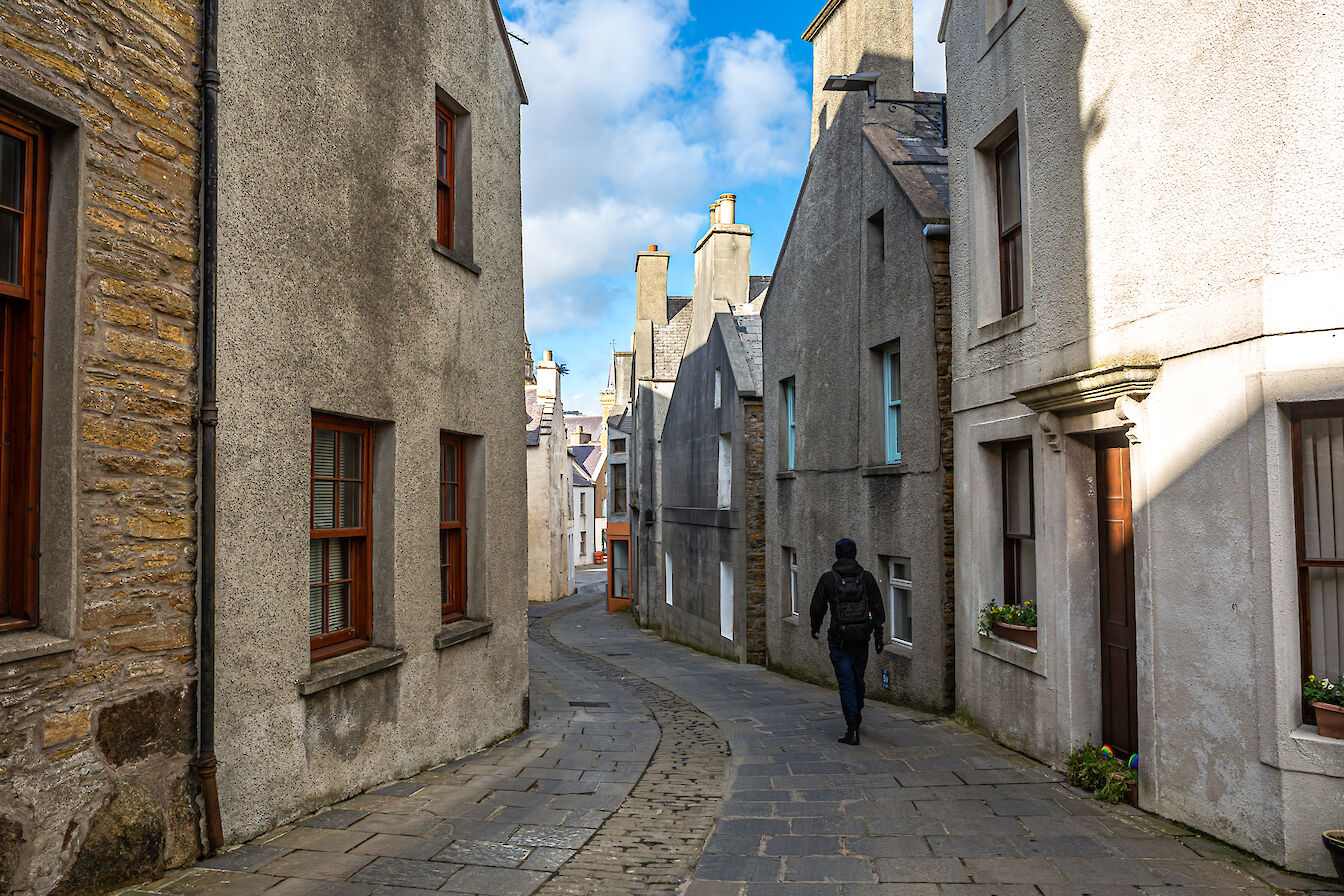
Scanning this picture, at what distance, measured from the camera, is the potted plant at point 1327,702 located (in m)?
5.12

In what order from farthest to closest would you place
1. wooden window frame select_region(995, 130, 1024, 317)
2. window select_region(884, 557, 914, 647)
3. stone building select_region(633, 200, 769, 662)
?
stone building select_region(633, 200, 769, 662) < window select_region(884, 557, 914, 647) < wooden window frame select_region(995, 130, 1024, 317)

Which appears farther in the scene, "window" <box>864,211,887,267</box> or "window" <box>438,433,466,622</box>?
"window" <box>864,211,887,267</box>

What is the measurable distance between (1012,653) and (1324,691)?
3.28 meters

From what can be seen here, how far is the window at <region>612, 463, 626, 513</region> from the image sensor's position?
122 ft

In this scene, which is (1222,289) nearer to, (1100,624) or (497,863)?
(1100,624)

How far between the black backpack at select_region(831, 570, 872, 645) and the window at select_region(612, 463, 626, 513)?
28078 millimetres

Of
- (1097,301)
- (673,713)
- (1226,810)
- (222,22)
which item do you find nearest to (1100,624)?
(1226,810)

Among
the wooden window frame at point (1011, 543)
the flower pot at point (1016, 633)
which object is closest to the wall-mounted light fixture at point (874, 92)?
the wooden window frame at point (1011, 543)

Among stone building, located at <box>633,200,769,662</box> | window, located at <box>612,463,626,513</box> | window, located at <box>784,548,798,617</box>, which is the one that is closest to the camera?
window, located at <box>784,548,798,617</box>

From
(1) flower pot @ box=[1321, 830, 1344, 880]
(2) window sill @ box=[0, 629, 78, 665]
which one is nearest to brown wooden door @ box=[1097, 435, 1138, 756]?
(1) flower pot @ box=[1321, 830, 1344, 880]

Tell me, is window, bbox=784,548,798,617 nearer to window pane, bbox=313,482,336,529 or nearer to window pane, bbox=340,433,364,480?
window pane, bbox=340,433,364,480

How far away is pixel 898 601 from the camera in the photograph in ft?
38.3

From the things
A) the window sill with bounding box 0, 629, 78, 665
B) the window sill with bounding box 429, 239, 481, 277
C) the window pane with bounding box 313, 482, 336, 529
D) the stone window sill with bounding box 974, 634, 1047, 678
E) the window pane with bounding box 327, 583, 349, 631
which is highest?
the window sill with bounding box 429, 239, 481, 277

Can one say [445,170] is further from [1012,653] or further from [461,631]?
[1012,653]
